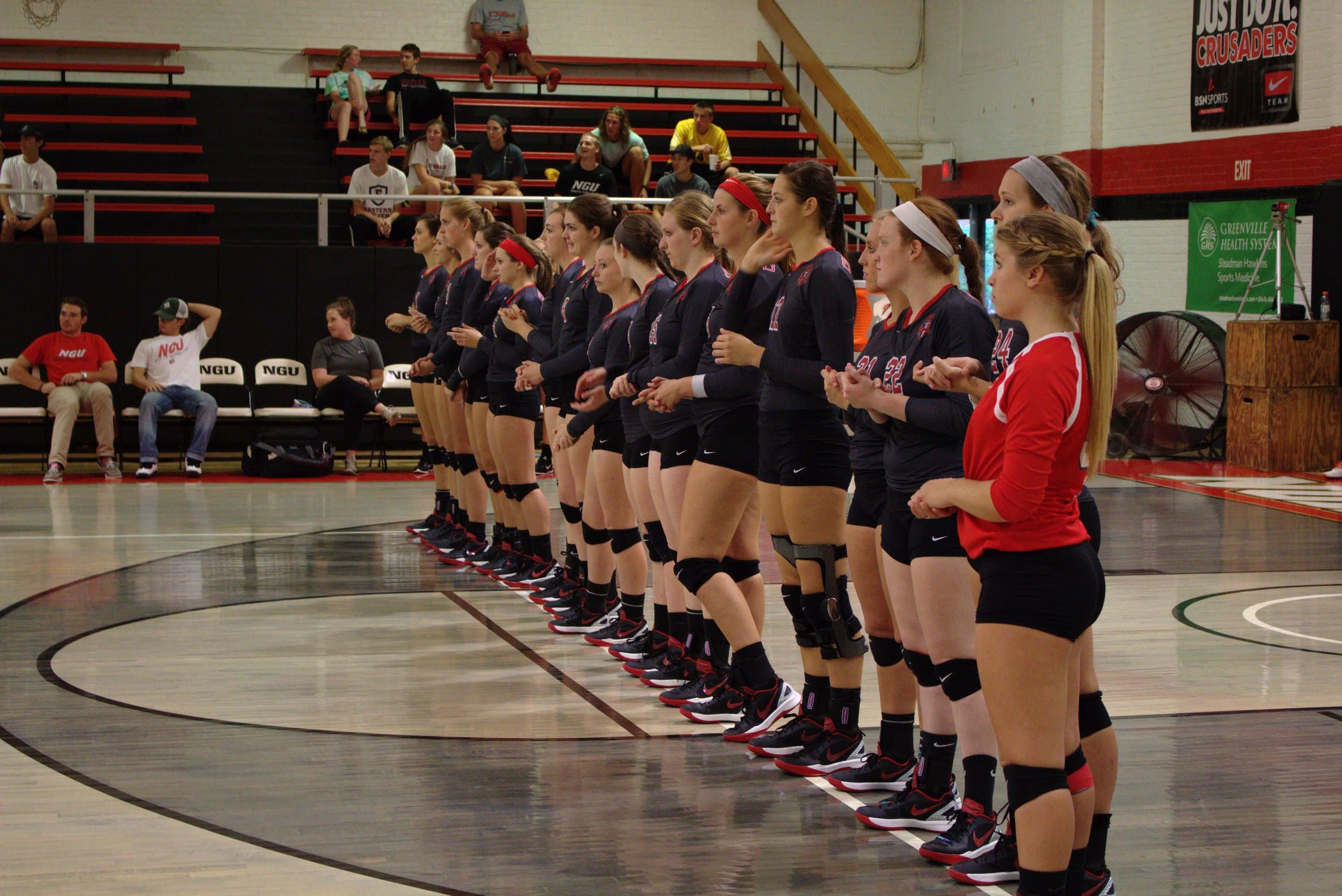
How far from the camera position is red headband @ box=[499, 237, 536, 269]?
763 centimetres

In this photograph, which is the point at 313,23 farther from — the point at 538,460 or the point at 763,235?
the point at 763,235

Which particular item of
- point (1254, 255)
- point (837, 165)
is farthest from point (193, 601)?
point (837, 165)

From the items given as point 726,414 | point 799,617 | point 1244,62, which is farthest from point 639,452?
point 1244,62

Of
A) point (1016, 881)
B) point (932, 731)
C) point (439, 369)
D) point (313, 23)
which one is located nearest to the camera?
point (1016, 881)

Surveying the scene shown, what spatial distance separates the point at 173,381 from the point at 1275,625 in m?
8.85

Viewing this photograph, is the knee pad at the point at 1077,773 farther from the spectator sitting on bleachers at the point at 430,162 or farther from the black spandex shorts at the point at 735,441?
the spectator sitting on bleachers at the point at 430,162

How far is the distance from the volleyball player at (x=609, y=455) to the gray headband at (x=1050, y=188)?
250cm

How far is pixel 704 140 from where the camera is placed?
17062 millimetres

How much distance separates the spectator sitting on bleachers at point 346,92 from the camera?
17.5m

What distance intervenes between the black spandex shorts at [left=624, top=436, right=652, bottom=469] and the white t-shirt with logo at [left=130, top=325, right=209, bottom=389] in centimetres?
758

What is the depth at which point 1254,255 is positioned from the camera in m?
13.6

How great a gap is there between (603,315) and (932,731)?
9.62ft

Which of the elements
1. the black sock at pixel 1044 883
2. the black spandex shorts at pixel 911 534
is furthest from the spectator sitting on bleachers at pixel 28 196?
the black sock at pixel 1044 883

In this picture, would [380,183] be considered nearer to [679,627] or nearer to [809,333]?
[679,627]
